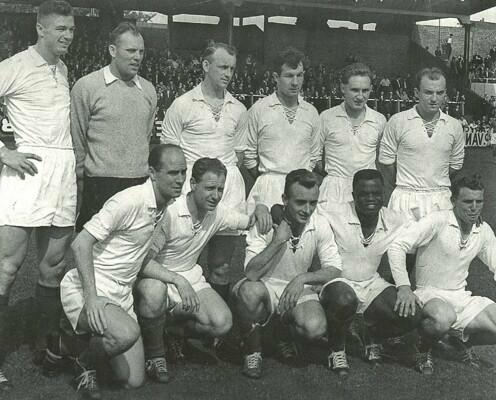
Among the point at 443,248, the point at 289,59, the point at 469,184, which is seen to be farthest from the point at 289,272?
the point at 289,59

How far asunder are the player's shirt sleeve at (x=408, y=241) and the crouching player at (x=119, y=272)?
1408 mm

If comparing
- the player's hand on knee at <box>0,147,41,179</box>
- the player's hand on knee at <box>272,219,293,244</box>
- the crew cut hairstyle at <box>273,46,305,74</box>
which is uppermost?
the crew cut hairstyle at <box>273,46,305,74</box>

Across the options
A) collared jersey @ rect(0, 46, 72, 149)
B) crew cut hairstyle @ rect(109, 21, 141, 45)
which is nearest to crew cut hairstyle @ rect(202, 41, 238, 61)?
crew cut hairstyle @ rect(109, 21, 141, 45)

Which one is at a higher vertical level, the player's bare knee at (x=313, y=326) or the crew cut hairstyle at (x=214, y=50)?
the crew cut hairstyle at (x=214, y=50)

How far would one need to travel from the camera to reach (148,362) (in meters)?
4.01

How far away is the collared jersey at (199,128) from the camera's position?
4.81 meters

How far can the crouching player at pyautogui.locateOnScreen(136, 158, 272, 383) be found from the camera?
13.0 feet

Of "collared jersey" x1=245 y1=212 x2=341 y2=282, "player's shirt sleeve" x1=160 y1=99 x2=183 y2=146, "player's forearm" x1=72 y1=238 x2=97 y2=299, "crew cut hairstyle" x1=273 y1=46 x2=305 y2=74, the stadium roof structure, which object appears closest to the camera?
"player's forearm" x1=72 y1=238 x2=97 y2=299

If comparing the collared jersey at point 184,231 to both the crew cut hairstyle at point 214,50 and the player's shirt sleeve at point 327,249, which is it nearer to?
the player's shirt sleeve at point 327,249

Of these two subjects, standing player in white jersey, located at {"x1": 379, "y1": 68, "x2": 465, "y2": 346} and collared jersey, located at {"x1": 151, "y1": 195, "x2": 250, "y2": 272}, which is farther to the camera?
standing player in white jersey, located at {"x1": 379, "y1": 68, "x2": 465, "y2": 346}

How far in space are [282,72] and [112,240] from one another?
195cm

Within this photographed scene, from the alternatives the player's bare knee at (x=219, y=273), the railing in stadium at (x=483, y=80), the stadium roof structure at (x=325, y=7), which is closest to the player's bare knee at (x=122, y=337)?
the player's bare knee at (x=219, y=273)

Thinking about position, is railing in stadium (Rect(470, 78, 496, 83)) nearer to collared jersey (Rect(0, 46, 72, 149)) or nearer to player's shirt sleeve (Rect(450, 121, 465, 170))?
player's shirt sleeve (Rect(450, 121, 465, 170))

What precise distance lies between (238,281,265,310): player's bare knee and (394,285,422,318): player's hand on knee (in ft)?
2.64
